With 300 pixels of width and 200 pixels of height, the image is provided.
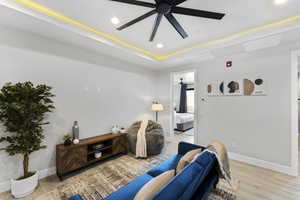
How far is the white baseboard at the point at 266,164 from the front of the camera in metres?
2.51

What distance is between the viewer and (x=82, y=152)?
2.58 metres

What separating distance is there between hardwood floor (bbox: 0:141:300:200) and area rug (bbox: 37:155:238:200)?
16 centimetres

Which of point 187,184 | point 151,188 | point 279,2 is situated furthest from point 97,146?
point 279,2

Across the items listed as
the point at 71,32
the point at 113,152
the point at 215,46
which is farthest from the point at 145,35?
the point at 113,152

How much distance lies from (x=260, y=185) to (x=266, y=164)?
83cm

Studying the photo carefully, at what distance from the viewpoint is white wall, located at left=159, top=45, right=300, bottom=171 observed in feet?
8.64

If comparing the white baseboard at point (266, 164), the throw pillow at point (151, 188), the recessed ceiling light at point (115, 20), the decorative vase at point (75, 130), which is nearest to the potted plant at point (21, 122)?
the decorative vase at point (75, 130)

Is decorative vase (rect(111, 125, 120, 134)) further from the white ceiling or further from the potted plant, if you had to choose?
Result: the white ceiling

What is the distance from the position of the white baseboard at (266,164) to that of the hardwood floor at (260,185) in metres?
0.11

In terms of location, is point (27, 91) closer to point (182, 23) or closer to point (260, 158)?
point (182, 23)

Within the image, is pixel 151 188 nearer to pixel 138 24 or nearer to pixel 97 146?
pixel 97 146

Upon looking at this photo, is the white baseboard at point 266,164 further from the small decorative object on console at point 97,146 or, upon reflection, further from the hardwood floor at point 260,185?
the small decorative object on console at point 97,146

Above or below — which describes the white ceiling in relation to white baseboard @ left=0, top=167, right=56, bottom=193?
above

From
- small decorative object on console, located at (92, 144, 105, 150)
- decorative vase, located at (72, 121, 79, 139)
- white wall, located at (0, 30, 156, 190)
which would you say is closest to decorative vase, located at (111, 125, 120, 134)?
white wall, located at (0, 30, 156, 190)
